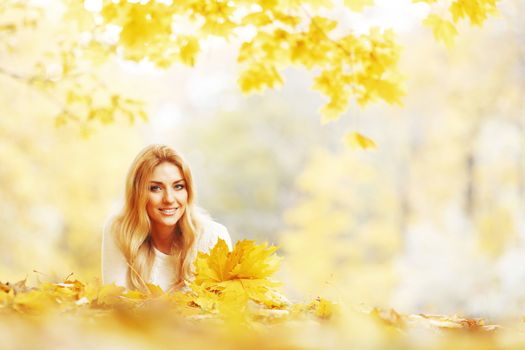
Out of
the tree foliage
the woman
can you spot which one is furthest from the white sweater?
the tree foliage

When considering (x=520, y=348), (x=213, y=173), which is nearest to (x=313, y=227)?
(x=213, y=173)

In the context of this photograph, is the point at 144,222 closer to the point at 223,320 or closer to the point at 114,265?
the point at 114,265

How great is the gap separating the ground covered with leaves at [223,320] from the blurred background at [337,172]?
263 inches

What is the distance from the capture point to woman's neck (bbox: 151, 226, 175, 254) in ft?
7.56

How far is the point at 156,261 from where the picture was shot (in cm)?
222

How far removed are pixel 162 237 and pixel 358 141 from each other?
80 cm

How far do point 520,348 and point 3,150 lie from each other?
33.6ft

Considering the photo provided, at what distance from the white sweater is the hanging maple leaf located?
825 mm

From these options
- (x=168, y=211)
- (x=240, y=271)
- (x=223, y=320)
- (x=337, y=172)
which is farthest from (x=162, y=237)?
(x=337, y=172)

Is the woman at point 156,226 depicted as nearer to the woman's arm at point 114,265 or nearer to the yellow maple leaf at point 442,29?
the woman's arm at point 114,265

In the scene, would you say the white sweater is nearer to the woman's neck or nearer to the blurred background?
the woman's neck

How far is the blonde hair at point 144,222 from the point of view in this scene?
2227mm

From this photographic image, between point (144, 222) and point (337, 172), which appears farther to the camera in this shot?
point (337, 172)

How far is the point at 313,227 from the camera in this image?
1400cm
